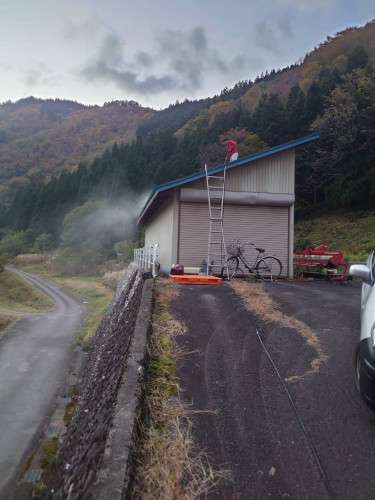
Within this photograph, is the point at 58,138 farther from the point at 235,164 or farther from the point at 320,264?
the point at 320,264

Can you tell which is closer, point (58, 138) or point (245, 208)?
point (245, 208)

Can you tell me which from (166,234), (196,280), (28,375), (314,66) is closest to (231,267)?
(196,280)

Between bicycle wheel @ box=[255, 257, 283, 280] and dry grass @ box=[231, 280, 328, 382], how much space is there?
3.10 meters

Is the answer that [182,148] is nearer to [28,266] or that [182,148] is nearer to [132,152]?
[132,152]

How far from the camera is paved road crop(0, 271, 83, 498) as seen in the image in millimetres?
12266

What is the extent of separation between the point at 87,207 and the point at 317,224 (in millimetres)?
40681

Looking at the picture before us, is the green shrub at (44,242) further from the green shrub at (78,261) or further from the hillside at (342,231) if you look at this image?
the hillside at (342,231)

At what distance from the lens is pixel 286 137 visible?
4031 cm

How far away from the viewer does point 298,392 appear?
13.2 feet

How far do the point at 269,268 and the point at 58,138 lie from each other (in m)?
84.0

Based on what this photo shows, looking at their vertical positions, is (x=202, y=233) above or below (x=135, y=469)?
above

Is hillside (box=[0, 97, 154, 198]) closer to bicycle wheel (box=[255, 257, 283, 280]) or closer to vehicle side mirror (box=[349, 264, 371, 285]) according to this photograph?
bicycle wheel (box=[255, 257, 283, 280])

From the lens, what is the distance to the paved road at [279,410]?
2820 millimetres

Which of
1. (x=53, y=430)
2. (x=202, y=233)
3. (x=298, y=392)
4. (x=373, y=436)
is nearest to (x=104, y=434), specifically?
(x=298, y=392)
